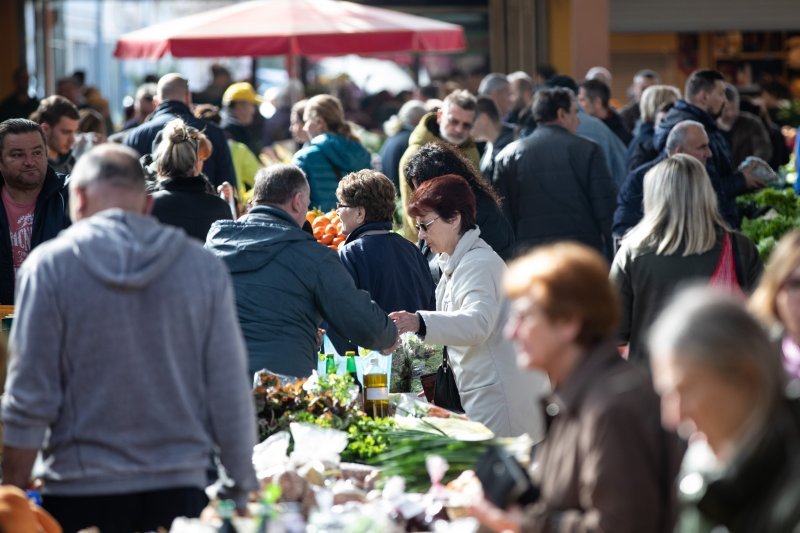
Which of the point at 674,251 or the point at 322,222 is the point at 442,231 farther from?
the point at 322,222

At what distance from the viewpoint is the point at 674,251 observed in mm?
5734

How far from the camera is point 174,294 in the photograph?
151 inches

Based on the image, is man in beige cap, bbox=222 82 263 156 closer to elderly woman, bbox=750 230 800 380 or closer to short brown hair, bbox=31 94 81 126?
short brown hair, bbox=31 94 81 126

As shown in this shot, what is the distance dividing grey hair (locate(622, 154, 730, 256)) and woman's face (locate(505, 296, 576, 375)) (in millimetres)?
2659

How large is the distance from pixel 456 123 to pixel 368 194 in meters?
2.75

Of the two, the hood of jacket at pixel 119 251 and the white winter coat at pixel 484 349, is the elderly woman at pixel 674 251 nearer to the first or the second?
the white winter coat at pixel 484 349

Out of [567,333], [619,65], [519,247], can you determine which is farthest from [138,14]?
[567,333]

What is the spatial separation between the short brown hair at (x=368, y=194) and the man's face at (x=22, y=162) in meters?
1.44

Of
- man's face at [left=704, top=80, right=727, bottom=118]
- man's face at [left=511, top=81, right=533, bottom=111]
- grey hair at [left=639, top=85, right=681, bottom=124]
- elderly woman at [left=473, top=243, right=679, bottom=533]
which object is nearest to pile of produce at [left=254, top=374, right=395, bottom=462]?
elderly woman at [left=473, top=243, right=679, bottom=533]

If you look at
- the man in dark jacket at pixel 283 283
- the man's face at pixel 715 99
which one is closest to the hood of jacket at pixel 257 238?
the man in dark jacket at pixel 283 283

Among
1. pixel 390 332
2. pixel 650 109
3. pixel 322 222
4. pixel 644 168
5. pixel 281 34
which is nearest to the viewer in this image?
pixel 390 332

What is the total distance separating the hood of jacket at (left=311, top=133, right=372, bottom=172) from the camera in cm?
935

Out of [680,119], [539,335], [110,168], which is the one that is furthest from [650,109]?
[539,335]

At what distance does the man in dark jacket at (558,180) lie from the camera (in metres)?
9.11
